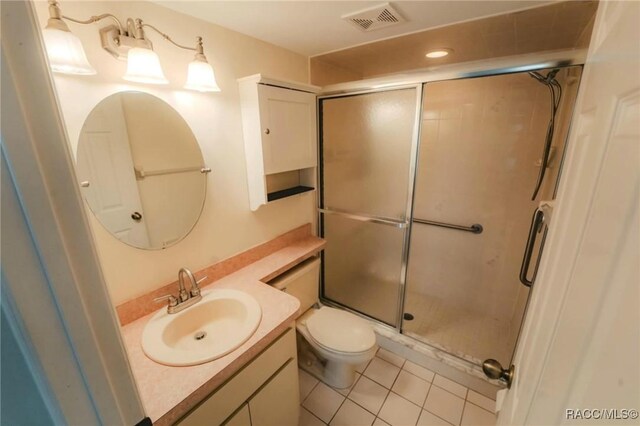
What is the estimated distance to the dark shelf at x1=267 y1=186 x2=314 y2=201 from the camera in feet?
5.39

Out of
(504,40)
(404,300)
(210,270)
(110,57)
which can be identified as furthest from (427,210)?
(110,57)

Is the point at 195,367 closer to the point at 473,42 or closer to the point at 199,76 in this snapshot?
the point at 199,76

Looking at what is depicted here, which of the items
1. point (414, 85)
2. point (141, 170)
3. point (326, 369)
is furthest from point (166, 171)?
point (326, 369)

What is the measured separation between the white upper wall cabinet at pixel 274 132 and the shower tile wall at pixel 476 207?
2.81ft

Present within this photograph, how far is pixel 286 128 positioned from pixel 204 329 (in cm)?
117

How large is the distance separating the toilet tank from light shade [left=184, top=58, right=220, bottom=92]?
3.70 ft

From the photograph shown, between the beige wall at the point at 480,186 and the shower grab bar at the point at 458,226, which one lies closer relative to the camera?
the beige wall at the point at 480,186

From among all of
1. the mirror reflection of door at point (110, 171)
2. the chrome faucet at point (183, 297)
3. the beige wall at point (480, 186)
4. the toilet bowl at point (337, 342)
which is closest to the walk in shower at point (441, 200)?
the beige wall at point (480, 186)

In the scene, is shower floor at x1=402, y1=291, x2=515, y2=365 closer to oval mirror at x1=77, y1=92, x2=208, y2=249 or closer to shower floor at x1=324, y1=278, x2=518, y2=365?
shower floor at x1=324, y1=278, x2=518, y2=365

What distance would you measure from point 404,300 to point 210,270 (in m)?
1.42

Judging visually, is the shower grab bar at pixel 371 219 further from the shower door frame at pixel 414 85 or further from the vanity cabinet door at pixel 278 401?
the vanity cabinet door at pixel 278 401

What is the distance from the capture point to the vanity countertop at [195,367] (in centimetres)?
79

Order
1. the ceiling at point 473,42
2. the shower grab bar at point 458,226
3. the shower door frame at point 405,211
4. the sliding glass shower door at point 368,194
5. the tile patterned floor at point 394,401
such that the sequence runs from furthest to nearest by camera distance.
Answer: the shower grab bar at point 458,226 < the sliding glass shower door at point 368,194 < the shower door frame at point 405,211 < the tile patterned floor at point 394,401 < the ceiling at point 473,42

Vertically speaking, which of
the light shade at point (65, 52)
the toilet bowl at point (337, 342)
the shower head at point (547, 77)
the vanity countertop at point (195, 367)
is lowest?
the toilet bowl at point (337, 342)
